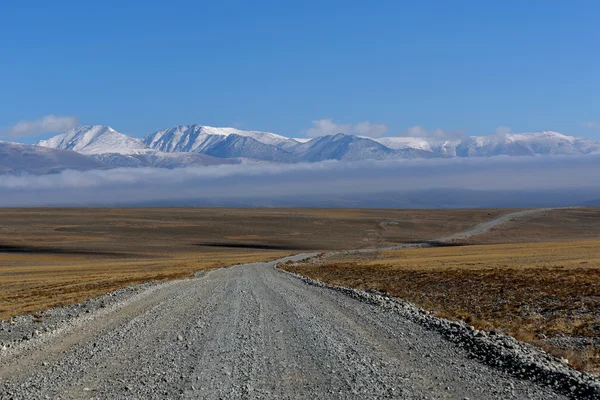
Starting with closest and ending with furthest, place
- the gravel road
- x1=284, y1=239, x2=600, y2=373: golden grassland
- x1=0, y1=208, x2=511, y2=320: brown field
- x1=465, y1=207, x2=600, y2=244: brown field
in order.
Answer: the gravel road → x1=284, y1=239, x2=600, y2=373: golden grassland → x1=0, y1=208, x2=511, y2=320: brown field → x1=465, y1=207, x2=600, y2=244: brown field

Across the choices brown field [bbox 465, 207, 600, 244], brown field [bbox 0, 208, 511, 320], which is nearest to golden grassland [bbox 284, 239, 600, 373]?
brown field [bbox 0, 208, 511, 320]

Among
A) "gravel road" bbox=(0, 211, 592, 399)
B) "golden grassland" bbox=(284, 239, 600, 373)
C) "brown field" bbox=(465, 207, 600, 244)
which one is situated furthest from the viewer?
"brown field" bbox=(465, 207, 600, 244)

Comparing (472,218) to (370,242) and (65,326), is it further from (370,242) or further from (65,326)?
(65,326)

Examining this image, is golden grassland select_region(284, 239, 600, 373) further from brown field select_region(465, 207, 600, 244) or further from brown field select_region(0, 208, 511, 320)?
brown field select_region(465, 207, 600, 244)

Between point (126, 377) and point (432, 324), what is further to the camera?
point (432, 324)

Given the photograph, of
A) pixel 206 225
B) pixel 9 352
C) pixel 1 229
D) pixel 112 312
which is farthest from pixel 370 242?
pixel 9 352

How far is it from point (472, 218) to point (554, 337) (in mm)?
160337

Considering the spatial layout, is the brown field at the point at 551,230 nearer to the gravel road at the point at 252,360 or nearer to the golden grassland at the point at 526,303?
the golden grassland at the point at 526,303

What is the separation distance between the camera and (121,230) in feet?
443

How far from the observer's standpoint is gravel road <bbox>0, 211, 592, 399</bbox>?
408 inches

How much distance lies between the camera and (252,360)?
1277cm

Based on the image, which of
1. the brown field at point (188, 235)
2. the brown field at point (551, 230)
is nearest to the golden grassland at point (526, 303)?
the brown field at point (188, 235)

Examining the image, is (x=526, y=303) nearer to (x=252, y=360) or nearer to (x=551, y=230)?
(x=252, y=360)

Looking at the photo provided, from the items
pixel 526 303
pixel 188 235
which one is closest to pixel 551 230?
pixel 188 235
